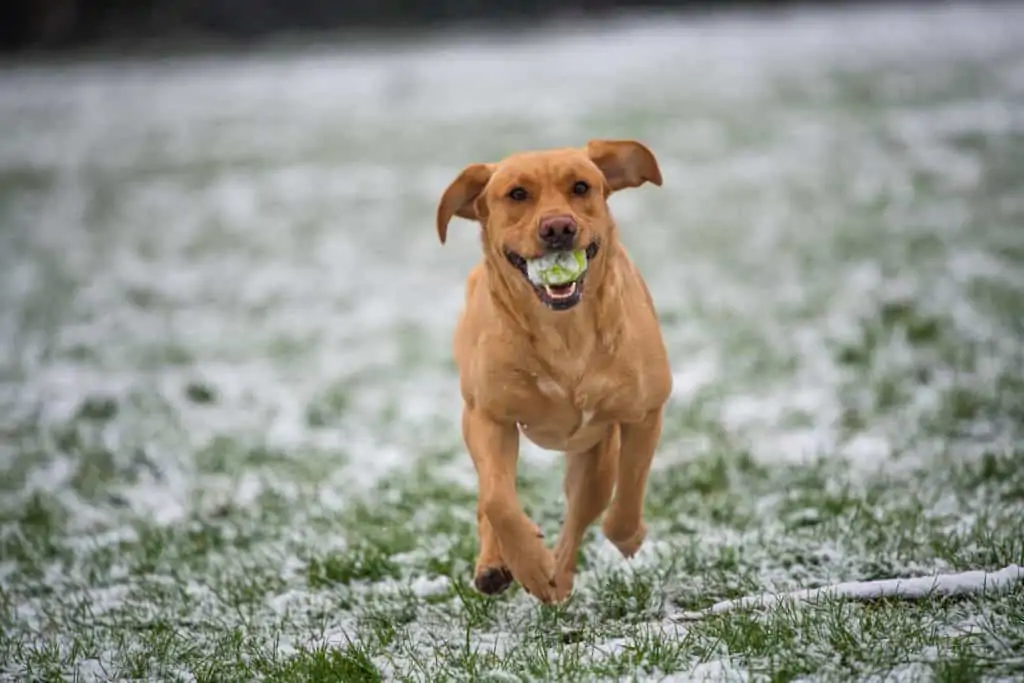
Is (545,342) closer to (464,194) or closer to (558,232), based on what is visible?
(558,232)

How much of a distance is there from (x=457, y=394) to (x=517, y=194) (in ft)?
15.3

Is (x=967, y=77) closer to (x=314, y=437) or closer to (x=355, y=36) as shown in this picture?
(x=314, y=437)

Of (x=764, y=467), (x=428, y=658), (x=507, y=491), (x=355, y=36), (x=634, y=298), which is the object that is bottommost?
(x=355, y=36)

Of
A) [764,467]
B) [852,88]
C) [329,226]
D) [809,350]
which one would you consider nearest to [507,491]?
[764,467]

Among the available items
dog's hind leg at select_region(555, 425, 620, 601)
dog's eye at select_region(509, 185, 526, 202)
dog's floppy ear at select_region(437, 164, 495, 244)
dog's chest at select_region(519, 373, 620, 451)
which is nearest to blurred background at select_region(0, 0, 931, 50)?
dog's floppy ear at select_region(437, 164, 495, 244)

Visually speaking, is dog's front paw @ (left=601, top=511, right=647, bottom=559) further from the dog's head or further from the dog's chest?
the dog's head

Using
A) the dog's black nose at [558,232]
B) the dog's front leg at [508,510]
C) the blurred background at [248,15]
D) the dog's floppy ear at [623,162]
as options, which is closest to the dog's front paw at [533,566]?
the dog's front leg at [508,510]

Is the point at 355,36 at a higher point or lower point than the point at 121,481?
lower

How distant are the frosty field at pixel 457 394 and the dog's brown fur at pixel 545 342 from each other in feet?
1.74

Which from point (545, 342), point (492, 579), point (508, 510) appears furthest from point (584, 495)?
point (545, 342)

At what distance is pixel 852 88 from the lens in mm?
19203

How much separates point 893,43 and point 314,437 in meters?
19.5

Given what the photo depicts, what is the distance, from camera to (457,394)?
838cm

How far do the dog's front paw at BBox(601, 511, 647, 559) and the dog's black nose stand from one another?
43.1 inches
